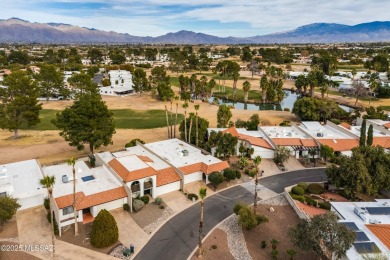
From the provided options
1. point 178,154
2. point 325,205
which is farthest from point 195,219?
point 325,205

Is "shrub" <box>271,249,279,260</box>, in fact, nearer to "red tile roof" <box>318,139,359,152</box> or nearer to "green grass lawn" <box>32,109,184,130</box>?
"red tile roof" <box>318,139,359,152</box>

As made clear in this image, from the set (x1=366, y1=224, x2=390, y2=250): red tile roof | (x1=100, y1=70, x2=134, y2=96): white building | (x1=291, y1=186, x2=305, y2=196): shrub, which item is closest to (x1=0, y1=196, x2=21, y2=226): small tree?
(x1=291, y1=186, x2=305, y2=196): shrub

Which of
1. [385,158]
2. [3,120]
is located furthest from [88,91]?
[385,158]

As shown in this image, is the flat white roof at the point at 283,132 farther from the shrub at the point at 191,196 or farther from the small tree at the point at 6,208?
the small tree at the point at 6,208

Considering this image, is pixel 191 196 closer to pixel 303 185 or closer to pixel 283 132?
pixel 303 185

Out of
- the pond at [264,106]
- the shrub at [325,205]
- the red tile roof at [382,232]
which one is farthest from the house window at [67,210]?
the pond at [264,106]

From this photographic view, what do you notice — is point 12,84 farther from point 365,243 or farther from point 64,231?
point 365,243
